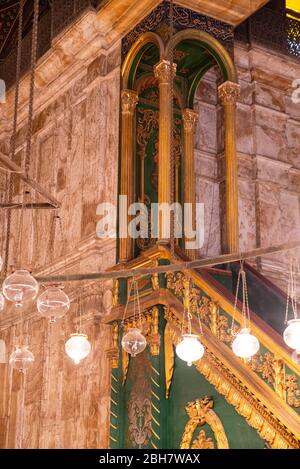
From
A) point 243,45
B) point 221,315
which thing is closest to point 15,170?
point 221,315

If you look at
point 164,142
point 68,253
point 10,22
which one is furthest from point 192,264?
point 10,22

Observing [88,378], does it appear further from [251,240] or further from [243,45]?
[243,45]

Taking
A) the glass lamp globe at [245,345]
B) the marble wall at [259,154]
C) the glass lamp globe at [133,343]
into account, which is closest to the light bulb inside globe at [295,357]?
the glass lamp globe at [245,345]

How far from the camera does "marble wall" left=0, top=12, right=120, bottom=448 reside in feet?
33.7

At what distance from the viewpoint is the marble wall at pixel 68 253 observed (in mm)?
10281

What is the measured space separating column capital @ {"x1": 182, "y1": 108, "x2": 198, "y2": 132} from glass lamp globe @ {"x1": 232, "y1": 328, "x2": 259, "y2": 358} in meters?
3.98

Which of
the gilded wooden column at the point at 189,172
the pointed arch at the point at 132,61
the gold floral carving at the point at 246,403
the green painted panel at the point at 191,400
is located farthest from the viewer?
the gilded wooden column at the point at 189,172

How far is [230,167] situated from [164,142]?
2.96ft

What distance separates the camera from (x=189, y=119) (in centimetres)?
1087

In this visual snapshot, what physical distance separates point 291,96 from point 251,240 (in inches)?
94.1

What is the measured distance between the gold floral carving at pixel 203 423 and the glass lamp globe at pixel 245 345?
3.49 feet

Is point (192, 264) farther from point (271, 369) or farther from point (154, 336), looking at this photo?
point (154, 336)

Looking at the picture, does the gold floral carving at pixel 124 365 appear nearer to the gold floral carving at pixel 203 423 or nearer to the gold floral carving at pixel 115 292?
the gold floral carving at pixel 115 292

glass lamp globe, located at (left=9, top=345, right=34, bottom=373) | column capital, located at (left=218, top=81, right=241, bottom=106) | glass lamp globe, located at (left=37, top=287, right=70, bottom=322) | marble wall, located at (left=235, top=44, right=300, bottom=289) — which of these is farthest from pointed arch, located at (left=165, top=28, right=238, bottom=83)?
glass lamp globe, located at (left=37, top=287, right=70, bottom=322)
